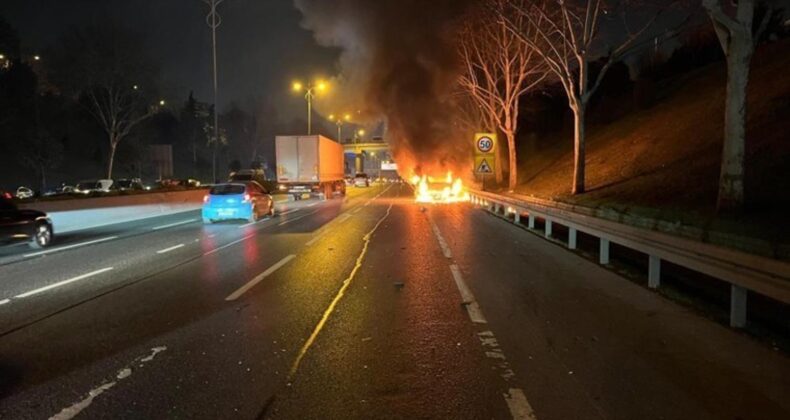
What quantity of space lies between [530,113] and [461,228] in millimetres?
40866

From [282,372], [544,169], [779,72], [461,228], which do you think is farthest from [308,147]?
[282,372]

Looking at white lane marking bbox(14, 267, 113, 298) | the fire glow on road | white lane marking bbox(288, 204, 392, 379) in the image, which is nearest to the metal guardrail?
white lane marking bbox(288, 204, 392, 379)

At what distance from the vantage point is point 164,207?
28844mm

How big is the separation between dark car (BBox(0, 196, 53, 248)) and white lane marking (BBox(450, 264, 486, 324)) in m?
10.1

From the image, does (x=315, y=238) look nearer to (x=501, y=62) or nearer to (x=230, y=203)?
(x=230, y=203)

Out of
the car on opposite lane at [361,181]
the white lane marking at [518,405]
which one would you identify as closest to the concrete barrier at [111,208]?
the white lane marking at [518,405]

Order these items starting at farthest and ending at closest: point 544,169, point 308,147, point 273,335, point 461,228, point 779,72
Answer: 1. point 544,169
2. point 308,147
3. point 779,72
4. point 461,228
5. point 273,335

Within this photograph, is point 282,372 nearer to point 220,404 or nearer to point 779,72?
point 220,404

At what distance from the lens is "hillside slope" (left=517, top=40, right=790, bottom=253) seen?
13.7 m

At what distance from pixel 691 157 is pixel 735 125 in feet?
28.1

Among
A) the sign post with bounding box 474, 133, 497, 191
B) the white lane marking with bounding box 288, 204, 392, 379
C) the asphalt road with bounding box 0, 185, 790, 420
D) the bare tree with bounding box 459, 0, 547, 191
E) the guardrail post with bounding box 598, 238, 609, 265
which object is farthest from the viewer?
the bare tree with bounding box 459, 0, 547, 191

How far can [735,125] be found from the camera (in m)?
12.4

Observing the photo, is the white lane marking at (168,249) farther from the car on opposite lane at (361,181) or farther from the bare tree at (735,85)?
the car on opposite lane at (361,181)

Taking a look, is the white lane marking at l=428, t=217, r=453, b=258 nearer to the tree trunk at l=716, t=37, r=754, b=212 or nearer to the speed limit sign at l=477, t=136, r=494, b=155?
the tree trunk at l=716, t=37, r=754, b=212
